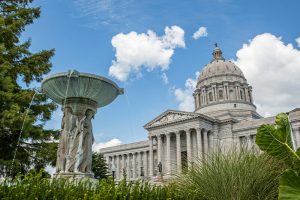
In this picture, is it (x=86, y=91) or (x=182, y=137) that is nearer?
(x=86, y=91)

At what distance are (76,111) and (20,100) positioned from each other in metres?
6.85

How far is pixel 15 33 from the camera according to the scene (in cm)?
1686

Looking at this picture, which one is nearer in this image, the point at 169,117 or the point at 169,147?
the point at 169,147

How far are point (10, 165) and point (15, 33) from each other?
7829 mm

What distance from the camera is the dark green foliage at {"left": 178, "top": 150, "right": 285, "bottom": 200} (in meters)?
5.40

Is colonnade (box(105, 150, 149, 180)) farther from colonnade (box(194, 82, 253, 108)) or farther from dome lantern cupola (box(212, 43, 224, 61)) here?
dome lantern cupola (box(212, 43, 224, 61))

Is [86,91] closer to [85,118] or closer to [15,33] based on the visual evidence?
[85,118]

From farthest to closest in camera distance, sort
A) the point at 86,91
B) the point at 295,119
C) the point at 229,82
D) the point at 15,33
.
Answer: the point at 229,82 < the point at 295,119 < the point at 15,33 < the point at 86,91

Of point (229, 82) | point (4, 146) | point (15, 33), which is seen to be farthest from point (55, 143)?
point (229, 82)

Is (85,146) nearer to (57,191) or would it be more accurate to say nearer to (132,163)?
(57,191)

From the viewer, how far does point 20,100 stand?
14.3m

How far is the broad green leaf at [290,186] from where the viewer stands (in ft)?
12.2

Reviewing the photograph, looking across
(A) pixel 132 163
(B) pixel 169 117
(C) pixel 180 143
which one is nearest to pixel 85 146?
(C) pixel 180 143

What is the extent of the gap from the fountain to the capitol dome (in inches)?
2366
